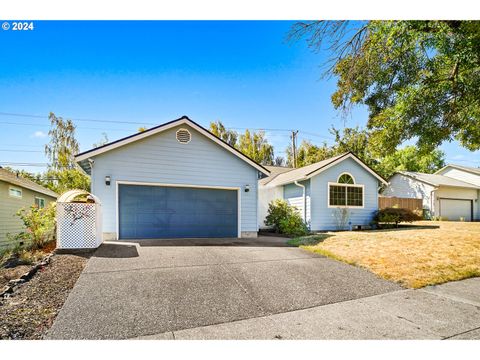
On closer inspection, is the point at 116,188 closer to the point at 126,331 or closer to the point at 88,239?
the point at 88,239

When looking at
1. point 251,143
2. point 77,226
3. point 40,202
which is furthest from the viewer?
point 251,143

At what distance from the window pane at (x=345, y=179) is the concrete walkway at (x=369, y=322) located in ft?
28.7

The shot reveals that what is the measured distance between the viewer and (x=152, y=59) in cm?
447

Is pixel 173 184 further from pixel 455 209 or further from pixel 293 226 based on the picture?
pixel 455 209

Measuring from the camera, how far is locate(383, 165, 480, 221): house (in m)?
19.6

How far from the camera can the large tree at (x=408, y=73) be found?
16.4 ft

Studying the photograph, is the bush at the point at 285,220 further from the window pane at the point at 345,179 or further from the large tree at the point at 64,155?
the large tree at the point at 64,155

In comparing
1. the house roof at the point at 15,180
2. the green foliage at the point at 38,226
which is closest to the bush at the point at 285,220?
the green foliage at the point at 38,226

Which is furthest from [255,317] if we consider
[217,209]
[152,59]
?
[217,209]

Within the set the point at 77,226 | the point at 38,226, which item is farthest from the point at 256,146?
the point at 77,226

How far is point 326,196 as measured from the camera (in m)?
12.2

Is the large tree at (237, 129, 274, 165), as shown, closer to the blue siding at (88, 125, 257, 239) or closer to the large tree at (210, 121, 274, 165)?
the large tree at (210, 121, 274, 165)

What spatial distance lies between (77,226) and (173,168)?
141 inches
